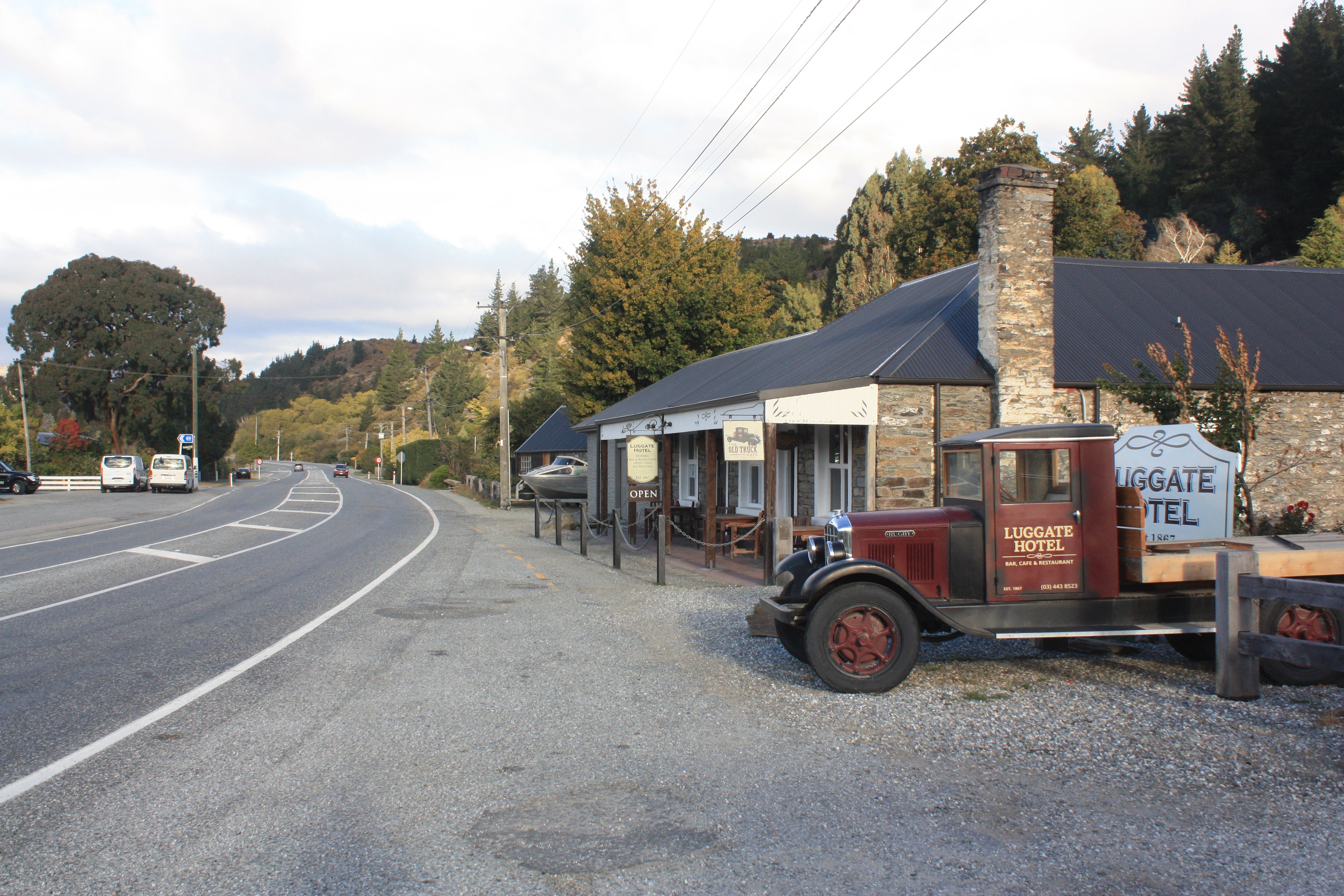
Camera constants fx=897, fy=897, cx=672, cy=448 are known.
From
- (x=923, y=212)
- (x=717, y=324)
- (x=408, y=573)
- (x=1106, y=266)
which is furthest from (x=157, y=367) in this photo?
(x=1106, y=266)

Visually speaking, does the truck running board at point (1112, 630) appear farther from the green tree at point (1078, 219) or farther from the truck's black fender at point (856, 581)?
the green tree at point (1078, 219)

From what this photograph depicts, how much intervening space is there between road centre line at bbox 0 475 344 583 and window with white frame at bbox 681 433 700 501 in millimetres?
10086

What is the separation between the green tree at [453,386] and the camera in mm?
108438

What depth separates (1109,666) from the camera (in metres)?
7.83

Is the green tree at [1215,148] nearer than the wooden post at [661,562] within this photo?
No

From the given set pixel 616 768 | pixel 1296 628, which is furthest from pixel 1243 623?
pixel 616 768

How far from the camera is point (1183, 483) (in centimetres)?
916

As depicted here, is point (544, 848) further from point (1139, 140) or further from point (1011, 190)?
point (1139, 140)

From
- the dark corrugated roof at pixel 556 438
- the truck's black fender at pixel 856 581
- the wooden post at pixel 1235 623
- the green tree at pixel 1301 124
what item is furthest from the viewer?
the dark corrugated roof at pixel 556 438

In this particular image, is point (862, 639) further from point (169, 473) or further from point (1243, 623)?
point (169, 473)

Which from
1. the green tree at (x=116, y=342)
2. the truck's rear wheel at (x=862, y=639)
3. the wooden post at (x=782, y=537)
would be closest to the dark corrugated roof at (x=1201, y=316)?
the wooden post at (x=782, y=537)

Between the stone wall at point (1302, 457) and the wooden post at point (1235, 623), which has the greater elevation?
the stone wall at point (1302, 457)

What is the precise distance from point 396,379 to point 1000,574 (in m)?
148

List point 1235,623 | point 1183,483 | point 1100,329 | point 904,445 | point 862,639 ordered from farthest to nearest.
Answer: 1. point 1100,329
2. point 904,445
3. point 1183,483
4. point 862,639
5. point 1235,623
